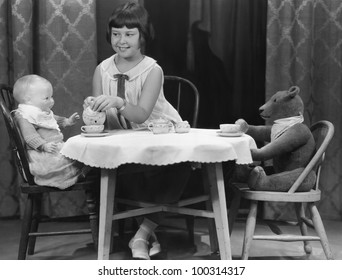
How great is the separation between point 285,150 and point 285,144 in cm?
3

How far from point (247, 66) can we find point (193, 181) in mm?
858

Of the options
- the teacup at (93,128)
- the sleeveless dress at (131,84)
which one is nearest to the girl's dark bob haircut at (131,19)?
the sleeveless dress at (131,84)

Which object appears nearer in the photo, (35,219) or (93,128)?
(93,128)

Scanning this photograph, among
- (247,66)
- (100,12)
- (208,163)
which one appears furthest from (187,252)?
(100,12)

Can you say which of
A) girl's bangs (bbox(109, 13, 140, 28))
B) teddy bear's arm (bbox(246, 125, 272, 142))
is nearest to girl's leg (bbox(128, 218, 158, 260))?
teddy bear's arm (bbox(246, 125, 272, 142))

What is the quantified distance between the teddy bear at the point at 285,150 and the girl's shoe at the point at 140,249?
589 mm

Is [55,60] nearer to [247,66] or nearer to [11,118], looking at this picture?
[11,118]

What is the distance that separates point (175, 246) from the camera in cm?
308

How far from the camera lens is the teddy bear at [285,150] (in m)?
2.60

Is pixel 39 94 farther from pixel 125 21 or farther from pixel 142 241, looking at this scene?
pixel 142 241

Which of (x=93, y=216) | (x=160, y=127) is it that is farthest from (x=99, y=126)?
(x=93, y=216)

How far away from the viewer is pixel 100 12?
11.6 ft

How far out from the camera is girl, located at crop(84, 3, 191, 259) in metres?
2.66

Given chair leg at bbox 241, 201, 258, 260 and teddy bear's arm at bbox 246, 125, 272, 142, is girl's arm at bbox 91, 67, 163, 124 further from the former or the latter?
chair leg at bbox 241, 201, 258, 260
